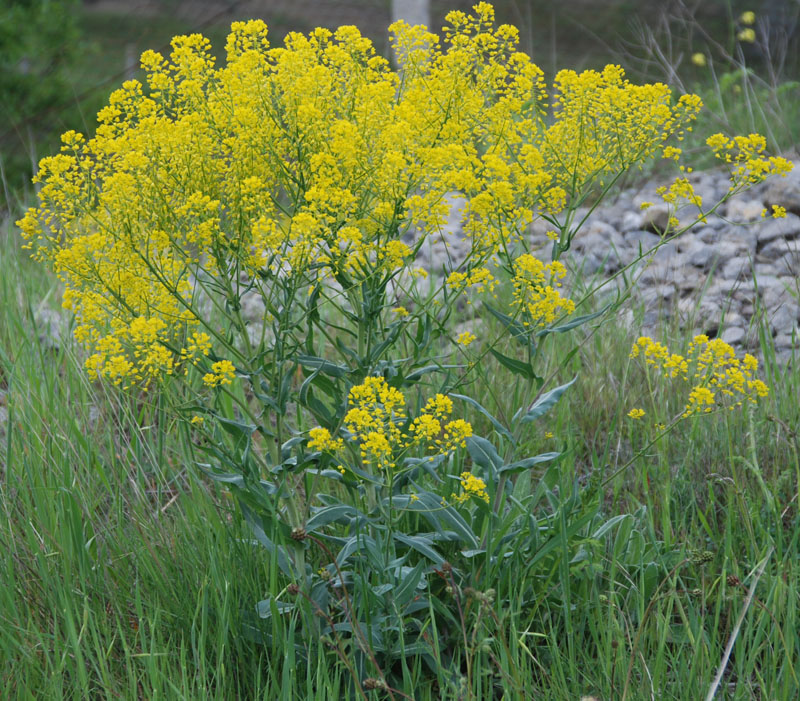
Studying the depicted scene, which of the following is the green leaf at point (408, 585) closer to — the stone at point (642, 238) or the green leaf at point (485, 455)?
the green leaf at point (485, 455)

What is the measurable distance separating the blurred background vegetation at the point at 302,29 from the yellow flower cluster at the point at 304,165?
1.35 meters

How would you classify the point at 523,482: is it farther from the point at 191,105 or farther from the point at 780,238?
the point at 780,238

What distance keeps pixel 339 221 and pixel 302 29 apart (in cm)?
1747

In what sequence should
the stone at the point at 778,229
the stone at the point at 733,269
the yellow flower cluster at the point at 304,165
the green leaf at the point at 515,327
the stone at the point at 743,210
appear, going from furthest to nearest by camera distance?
1. the stone at the point at 743,210
2. the stone at the point at 778,229
3. the stone at the point at 733,269
4. the green leaf at the point at 515,327
5. the yellow flower cluster at the point at 304,165

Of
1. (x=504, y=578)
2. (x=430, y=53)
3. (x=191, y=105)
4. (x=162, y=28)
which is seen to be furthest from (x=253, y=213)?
(x=162, y=28)

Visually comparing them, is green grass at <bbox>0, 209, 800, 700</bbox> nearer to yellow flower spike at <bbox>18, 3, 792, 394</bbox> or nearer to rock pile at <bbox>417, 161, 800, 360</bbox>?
yellow flower spike at <bbox>18, 3, 792, 394</bbox>

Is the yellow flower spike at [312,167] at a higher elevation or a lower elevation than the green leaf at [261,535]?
higher

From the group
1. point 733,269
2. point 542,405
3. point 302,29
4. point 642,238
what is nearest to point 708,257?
point 733,269

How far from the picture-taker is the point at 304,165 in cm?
192

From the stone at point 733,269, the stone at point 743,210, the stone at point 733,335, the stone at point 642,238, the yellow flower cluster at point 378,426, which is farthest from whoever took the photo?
the stone at point 743,210

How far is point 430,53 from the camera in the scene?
211cm

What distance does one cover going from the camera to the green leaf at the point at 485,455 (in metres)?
2.06

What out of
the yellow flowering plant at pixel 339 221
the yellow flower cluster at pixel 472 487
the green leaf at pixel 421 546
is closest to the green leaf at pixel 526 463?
the yellow flowering plant at pixel 339 221

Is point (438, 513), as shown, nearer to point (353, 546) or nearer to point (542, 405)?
point (353, 546)
